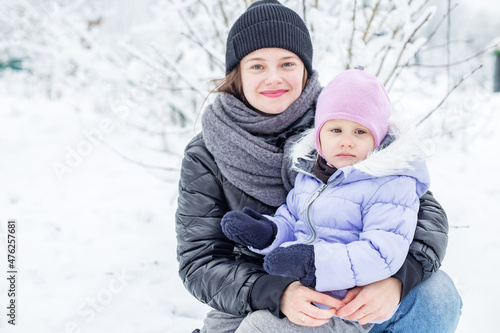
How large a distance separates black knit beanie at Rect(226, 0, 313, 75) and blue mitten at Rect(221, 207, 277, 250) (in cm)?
72

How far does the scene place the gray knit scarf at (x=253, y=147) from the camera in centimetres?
158

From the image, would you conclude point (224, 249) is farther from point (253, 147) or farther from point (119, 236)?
point (119, 236)

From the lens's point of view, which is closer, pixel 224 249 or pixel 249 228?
pixel 249 228

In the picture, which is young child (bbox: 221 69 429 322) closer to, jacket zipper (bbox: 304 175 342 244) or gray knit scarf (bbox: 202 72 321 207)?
jacket zipper (bbox: 304 175 342 244)

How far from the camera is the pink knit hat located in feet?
4.45

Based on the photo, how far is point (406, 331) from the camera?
140 cm

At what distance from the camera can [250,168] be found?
1.58 m

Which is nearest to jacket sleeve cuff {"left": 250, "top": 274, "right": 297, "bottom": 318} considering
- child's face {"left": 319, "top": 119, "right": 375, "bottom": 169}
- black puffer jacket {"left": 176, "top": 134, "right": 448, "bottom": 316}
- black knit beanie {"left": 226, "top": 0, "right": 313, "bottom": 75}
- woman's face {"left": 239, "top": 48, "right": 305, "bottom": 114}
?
black puffer jacket {"left": 176, "top": 134, "right": 448, "bottom": 316}

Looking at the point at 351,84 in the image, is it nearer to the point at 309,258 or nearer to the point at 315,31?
the point at 309,258

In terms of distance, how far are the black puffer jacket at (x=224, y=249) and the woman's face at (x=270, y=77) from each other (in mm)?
326

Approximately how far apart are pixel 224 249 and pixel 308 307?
52 cm

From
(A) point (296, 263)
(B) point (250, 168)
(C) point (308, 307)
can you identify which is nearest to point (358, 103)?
(B) point (250, 168)

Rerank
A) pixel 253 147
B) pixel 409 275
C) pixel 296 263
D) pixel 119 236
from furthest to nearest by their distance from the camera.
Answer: pixel 119 236 → pixel 253 147 → pixel 409 275 → pixel 296 263

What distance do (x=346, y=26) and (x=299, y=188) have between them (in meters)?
1.44
